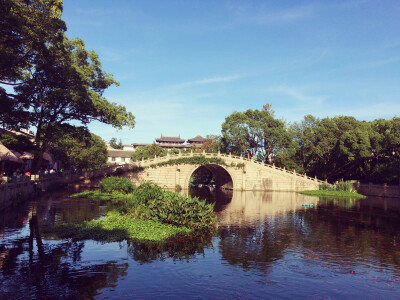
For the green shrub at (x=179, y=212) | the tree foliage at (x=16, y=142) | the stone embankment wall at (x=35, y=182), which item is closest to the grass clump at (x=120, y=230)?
the green shrub at (x=179, y=212)

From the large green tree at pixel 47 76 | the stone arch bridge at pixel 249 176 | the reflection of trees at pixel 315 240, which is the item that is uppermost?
the large green tree at pixel 47 76

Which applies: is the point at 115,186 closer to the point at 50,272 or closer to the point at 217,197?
the point at 217,197

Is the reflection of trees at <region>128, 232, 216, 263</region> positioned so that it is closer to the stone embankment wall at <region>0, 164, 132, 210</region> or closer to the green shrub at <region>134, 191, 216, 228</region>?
the green shrub at <region>134, 191, 216, 228</region>

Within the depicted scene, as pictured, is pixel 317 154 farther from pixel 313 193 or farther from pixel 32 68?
pixel 32 68

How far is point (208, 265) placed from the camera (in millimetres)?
9680

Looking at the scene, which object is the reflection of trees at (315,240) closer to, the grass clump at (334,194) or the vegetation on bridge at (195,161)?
the grass clump at (334,194)

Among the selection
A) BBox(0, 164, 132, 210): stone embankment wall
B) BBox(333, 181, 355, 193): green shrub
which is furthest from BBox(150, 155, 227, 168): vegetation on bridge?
BBox(333, 181, 355, 193): green shrub

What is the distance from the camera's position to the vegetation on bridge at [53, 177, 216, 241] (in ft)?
41.1

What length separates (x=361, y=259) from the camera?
10898 mm

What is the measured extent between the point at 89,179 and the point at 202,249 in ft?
87.8

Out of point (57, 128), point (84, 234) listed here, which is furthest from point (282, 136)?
point (84, 234)

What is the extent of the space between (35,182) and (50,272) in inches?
752

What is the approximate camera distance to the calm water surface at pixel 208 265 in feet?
25.1

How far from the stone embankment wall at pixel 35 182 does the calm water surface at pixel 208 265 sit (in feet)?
10.2
